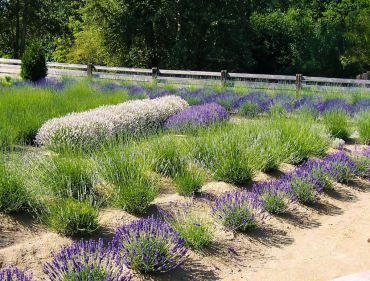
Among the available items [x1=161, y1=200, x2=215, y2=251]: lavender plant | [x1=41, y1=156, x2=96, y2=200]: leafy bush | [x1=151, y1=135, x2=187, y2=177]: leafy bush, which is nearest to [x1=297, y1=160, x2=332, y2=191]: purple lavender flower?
[x1=151, y1=135, x2=187, y2=177]: leafy bush

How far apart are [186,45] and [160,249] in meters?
21.0

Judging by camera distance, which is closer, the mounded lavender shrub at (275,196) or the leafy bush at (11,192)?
the leafy bush at (11,192)

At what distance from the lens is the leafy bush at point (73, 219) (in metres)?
4.02

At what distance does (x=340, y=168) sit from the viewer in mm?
6188

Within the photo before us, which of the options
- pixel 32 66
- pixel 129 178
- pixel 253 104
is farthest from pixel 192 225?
pixel 32 66

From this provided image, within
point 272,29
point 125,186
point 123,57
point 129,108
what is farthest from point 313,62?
point 125,186

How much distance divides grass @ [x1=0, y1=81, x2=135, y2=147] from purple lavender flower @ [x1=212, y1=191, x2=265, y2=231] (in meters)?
3.17

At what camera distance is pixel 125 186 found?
470 cm

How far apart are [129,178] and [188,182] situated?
0.68m

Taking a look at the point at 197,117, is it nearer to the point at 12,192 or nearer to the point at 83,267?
the point at 12,192

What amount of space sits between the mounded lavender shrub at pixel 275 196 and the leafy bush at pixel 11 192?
243cm

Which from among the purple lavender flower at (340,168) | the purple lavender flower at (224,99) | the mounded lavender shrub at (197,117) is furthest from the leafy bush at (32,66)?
the purple lavender flower at (340,168)

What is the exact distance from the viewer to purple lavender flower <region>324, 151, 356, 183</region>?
607 centimetres

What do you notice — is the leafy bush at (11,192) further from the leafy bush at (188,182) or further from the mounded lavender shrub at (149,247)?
the leafy bush at (188,182)
